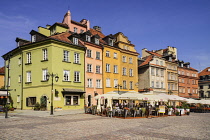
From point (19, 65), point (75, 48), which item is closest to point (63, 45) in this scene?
point (75, 48)

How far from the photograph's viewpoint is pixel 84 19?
162 feet

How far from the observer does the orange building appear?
2404 inches

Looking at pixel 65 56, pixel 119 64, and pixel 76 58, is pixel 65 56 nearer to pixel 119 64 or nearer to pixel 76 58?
pixel 76 58

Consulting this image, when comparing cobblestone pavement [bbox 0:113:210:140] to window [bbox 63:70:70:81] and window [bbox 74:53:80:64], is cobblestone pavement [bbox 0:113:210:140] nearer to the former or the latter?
window [bbox 63:70:70:81]

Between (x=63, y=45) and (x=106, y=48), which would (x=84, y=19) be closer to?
(x=106, y=48)

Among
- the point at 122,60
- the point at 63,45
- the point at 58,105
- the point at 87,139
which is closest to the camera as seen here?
the point at 87,139

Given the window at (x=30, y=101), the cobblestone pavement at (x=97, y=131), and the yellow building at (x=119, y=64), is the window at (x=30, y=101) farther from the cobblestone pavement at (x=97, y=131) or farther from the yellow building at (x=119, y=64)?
the cobblestone pavement at (x=97, y=131)

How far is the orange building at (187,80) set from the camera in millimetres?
61062

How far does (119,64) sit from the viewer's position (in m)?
43.6

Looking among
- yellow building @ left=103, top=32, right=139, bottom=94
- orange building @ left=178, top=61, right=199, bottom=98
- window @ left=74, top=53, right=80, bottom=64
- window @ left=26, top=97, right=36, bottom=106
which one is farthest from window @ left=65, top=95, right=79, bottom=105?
orange building @ left=178, top=61, right=199, bottom=98

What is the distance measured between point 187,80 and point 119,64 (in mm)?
29534

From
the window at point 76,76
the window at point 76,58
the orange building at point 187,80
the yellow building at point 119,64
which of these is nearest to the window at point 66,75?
the window at point 76,76

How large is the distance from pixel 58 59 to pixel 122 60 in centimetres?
1586

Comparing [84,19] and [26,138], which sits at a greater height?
[84,19]
